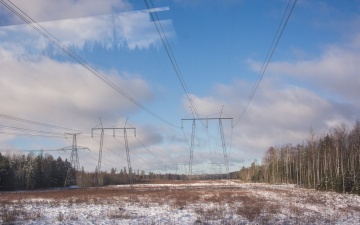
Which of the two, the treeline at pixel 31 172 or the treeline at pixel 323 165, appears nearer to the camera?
the treeline at pixel 323 165

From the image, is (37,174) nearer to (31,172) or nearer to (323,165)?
(31,172)

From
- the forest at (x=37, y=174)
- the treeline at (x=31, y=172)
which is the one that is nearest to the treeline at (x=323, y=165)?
the forest at (x=37, y=174)

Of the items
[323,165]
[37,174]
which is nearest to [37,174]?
[37,174]

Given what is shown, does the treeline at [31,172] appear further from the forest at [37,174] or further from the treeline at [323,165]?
the treeline at [323,165]

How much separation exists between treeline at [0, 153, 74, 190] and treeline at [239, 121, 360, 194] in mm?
55990

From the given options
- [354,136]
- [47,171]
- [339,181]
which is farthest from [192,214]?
[47,171]

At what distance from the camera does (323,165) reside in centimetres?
8856

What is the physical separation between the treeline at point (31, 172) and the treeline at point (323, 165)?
5599 cm

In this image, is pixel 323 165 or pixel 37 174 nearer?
pixel 323 165

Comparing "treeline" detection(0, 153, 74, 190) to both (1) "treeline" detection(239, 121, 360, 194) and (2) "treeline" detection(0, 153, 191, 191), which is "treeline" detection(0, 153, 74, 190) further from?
(1) "treeline" detection(239, 121, 360, 194)

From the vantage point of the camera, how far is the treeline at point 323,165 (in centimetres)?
6519

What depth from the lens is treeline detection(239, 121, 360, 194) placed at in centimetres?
6519

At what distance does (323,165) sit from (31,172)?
64043 mm

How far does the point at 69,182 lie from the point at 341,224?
10295 centimetres
